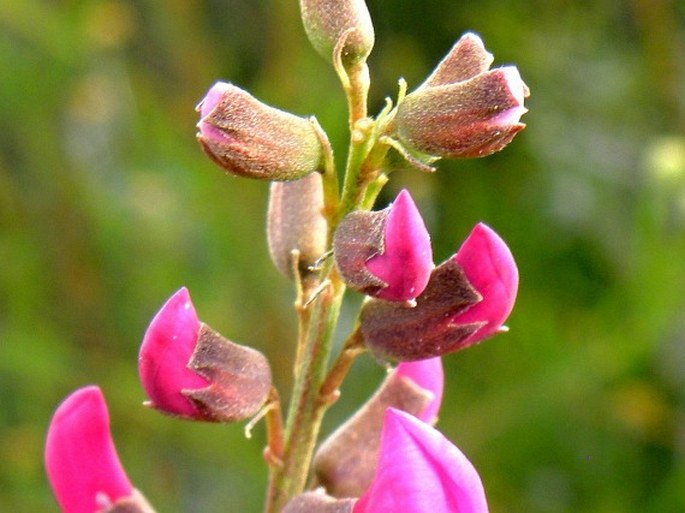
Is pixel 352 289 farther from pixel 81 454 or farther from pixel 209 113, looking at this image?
pixel 81 454

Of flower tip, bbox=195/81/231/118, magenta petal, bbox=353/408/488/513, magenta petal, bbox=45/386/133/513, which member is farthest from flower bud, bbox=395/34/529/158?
magenta petal, bbox=45/386/133/513

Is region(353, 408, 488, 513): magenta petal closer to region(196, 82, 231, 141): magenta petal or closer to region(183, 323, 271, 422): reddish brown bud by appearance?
region(183, 323, 271, 422): reddish brown bud

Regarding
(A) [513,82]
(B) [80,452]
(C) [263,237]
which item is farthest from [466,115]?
(C) [263,237]

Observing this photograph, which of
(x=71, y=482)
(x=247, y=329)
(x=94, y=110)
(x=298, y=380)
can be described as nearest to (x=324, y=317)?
(x=298, y=380)

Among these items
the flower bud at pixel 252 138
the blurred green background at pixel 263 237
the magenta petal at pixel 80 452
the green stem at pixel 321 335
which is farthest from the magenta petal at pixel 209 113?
the blurred green background at pixel 263 237

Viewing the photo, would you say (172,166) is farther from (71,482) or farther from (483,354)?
(71,482)

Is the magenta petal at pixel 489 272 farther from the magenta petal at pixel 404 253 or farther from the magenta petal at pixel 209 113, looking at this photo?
the magenta petal at pixel 209 113
